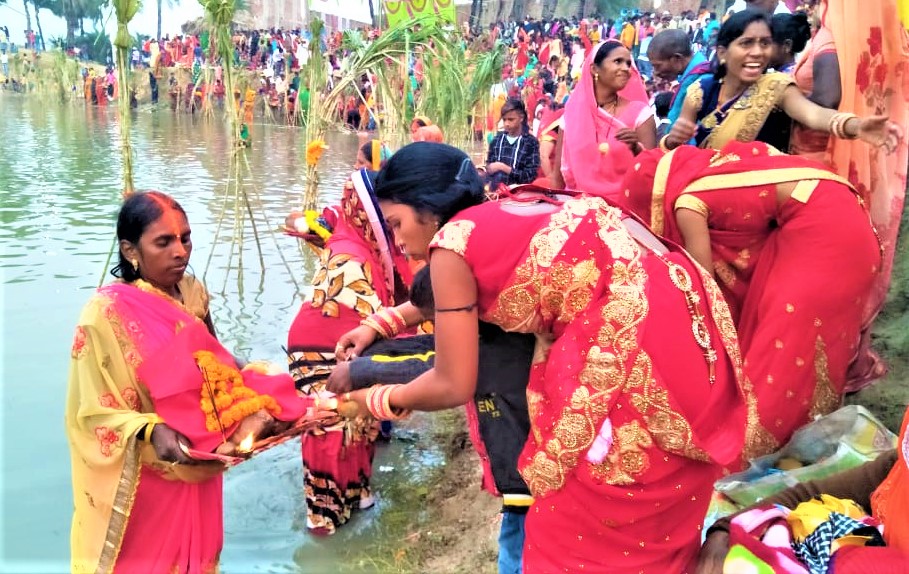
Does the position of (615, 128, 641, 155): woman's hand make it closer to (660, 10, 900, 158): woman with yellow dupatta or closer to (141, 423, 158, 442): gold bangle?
(660, 10, 900, 158): woman with yellow dupatta

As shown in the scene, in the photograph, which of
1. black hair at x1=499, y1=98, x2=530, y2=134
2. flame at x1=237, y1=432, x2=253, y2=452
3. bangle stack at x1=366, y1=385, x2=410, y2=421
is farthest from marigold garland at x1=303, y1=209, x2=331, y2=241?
black hair at x1=499, y1=98, x2=530, y2=134

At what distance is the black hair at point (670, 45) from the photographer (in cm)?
490

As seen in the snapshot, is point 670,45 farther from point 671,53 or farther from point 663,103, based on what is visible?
point 663,103

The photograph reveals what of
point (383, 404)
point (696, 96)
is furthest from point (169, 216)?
point (696, 96)

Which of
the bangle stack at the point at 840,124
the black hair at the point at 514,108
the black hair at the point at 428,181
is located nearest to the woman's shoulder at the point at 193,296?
the black hair at the point at 428,181

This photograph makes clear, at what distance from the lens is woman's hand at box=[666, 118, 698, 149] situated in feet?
11.6

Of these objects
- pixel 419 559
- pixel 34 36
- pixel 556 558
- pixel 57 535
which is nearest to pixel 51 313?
pixel 57 535

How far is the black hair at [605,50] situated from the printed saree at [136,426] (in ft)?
9.55

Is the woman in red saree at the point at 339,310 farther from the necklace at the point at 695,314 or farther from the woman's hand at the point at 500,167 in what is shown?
the woman's hand at the point at 500,167

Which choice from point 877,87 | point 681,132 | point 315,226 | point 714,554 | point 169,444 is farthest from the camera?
point 315,226

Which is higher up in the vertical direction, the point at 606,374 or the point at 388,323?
the point at 606,374

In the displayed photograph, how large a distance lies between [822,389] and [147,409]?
8.93 ft

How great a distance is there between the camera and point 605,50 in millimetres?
4457

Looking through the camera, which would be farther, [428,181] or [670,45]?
[670,45]
